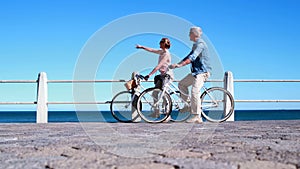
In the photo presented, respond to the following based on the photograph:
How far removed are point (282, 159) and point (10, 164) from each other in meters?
1.57

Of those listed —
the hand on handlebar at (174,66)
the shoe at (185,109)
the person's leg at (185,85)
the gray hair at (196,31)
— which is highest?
the gray hair at (196,31)

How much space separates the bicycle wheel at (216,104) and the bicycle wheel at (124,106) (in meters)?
1.44

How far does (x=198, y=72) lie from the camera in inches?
261

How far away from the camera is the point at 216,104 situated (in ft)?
23.5

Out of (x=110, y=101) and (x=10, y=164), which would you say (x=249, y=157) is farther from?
(x=110, y=101)

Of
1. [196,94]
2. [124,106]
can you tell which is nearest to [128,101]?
[124,106]

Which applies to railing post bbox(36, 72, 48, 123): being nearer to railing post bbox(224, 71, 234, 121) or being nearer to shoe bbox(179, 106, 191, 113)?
shoe bbox(179, 106, 191, 113)

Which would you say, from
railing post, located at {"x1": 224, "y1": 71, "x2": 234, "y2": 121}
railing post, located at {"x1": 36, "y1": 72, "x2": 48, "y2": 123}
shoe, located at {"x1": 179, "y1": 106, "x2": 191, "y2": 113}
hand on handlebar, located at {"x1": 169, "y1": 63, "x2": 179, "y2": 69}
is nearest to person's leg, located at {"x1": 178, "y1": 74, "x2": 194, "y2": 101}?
shoe, located at {"x1": 179, "y1": 106, "x2": 191, "y2": 113}

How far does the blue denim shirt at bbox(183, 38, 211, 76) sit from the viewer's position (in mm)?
6324

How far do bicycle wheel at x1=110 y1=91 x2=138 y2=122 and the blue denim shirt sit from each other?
1.63m

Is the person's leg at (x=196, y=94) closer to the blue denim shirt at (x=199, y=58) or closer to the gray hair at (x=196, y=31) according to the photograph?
the blue denim shirt at (x=199, y=58)

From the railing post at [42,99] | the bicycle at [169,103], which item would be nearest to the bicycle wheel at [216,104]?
the bicycle at [169,103]

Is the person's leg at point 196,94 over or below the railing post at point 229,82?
below

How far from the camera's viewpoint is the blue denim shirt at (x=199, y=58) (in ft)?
20.7
